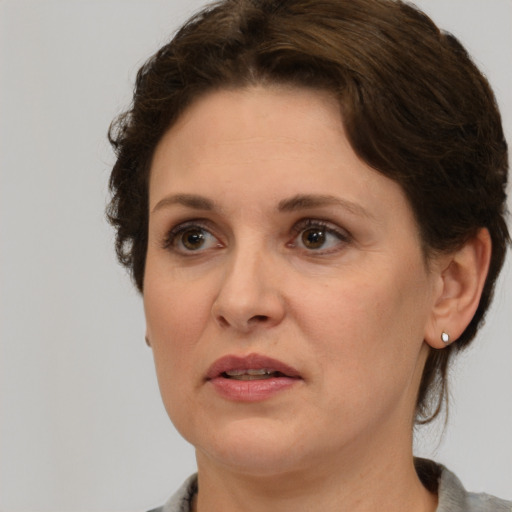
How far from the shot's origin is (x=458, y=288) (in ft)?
10.8

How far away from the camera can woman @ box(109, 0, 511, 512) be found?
115 inches

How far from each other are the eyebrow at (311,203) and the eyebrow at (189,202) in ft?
0.60

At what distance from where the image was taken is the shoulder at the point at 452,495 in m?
3.32

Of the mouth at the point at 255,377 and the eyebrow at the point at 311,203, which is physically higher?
the eyebrow at the point at 311,203

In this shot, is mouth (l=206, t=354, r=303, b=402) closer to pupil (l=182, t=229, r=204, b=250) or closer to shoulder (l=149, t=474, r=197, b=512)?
pupil (l=182, t=229, r=204, b=250)

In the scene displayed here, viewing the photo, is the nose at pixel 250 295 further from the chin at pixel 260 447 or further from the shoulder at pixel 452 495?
the shoulder at pixel 452 495

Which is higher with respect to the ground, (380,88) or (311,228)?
(380,88)

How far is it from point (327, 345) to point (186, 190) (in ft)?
1.66

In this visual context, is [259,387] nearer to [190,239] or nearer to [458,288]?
[190,239]

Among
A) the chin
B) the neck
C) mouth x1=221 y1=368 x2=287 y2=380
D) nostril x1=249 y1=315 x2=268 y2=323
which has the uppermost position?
nostril x1=249 y1=315 x2=268 y2=323

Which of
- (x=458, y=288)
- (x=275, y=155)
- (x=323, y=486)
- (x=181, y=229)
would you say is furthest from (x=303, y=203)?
(x=323, y=486)

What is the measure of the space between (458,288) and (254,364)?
66cm

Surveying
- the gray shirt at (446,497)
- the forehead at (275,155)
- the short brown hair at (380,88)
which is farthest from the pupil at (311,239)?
the gray shirt at (446,497)

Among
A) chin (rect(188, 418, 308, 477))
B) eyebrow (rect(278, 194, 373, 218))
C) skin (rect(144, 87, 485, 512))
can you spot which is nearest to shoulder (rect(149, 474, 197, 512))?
skin (rect(144, 87, 485, 512))
